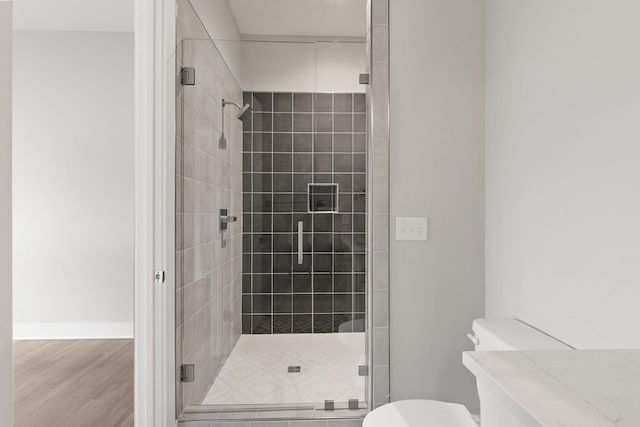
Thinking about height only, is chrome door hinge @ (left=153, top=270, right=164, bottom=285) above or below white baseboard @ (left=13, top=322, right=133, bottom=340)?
above

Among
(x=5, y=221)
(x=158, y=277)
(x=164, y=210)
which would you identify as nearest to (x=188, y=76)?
(x=164, y=210)

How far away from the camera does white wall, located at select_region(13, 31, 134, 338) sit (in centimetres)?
347

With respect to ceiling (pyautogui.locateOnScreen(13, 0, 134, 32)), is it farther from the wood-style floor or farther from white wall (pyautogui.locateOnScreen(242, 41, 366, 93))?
the wood-style floor

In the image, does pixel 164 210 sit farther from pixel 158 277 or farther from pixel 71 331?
pixel 71 331

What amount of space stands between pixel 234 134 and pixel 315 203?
1.79 feet

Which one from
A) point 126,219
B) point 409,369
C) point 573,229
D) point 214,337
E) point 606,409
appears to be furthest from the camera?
point 126,219

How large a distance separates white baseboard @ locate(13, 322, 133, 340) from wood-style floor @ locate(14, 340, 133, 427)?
0.31ft

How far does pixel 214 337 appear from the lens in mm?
2006

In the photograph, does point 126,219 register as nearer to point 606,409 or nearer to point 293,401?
point 293,401

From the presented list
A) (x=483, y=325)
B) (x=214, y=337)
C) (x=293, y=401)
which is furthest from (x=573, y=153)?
(x=214, y=337)

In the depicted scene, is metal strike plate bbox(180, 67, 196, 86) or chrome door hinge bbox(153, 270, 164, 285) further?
metal strike plate bbox(180, 67, 196, 86)

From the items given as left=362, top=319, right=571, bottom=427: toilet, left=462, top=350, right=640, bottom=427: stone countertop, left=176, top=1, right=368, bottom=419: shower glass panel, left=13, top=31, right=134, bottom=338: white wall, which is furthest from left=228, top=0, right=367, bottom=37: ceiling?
left=462, top=350, right=640, bottom=427: stone countertop

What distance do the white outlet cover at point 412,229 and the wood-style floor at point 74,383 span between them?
1.76 metres

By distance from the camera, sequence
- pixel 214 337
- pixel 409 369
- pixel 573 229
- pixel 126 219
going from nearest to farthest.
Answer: pixel 573 229 < pixel 409 369 < pixel 214 337 < pixel 126 219
